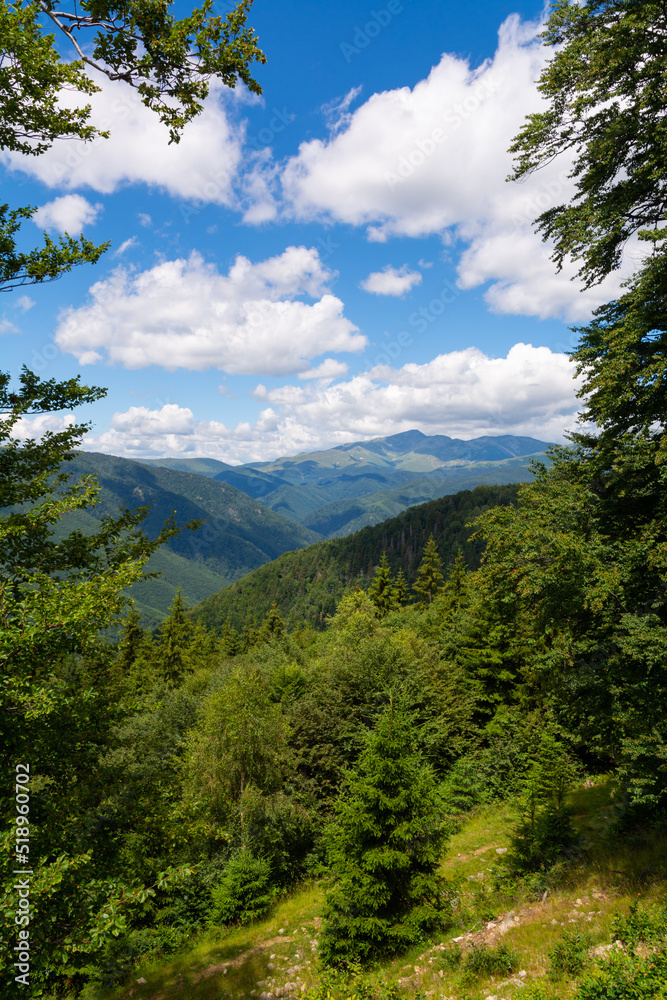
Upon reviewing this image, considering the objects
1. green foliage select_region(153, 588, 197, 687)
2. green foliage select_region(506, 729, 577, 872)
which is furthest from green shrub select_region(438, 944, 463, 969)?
green foliage select_region(153, 588, 197, 687)

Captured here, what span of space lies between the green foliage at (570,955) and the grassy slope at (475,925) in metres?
0.22

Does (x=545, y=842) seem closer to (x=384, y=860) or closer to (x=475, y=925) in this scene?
(x=475, y=925)

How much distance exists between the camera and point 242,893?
1730 cm

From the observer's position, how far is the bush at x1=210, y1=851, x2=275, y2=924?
16656 millimetres

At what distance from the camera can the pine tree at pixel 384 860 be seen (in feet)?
34.9

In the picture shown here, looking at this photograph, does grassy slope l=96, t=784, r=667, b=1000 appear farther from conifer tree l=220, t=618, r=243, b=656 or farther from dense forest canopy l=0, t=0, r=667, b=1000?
conifer tree l=220, t=618, r=243, b=656

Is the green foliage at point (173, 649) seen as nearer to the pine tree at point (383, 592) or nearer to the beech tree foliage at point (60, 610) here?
the pine tree at point (383, 592)

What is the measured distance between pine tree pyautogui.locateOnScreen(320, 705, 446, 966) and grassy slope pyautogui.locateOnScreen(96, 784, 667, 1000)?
636 millimetres

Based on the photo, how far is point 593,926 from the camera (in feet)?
27.5

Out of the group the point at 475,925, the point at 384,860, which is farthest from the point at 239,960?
the point at 475,925

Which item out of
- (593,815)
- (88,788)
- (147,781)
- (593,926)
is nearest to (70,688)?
(88,788)

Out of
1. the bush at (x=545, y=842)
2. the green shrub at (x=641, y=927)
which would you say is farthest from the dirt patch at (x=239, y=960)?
the green shrub at (x=641, y=927)

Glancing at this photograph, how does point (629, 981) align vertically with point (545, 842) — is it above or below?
above

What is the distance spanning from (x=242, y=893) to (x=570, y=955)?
14.9m
